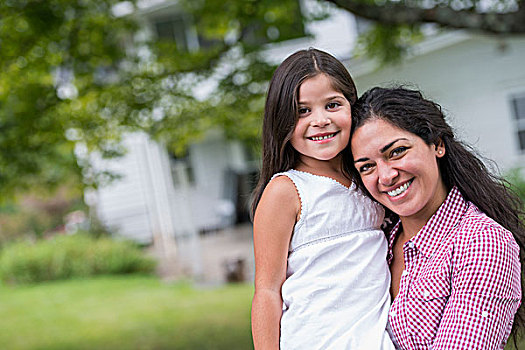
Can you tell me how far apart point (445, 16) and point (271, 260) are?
356 centimetres

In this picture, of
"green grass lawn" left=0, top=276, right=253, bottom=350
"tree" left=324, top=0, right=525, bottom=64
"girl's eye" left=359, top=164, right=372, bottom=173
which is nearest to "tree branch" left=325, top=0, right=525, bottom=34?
"tree" left=324, top=0, right=525, bottom=64

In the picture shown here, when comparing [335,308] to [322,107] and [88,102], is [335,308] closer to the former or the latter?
[322,107]

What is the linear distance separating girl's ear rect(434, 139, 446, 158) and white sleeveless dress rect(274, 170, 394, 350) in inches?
12.6

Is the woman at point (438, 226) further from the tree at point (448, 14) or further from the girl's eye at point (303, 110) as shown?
the tree at point (448, 14)

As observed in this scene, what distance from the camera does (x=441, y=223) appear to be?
1910 millimetres

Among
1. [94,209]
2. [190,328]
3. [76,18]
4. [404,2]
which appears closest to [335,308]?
[404,2]

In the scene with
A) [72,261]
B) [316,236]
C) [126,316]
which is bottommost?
[72,261]

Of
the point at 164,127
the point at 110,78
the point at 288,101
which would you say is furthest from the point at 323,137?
the point at 110,78

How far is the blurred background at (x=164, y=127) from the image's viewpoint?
18.9ft

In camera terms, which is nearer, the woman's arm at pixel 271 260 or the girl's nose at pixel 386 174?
the girl's nose at pixel 386 174

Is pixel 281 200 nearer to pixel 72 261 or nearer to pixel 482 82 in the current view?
pixel 482 82

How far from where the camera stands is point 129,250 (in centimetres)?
1413

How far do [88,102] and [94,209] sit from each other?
10077 mm

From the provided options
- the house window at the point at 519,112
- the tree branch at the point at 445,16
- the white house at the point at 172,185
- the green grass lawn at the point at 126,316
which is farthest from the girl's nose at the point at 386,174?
the white house at the point at 172,185
